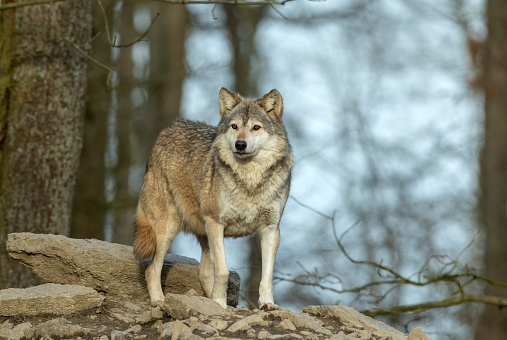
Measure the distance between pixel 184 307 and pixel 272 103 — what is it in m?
2.44

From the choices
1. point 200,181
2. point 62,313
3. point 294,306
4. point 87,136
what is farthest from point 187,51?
point 62,313

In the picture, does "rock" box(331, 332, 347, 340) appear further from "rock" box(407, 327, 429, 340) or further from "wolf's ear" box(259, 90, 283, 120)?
"wolf's ear" box(259, 90, 283, 120)

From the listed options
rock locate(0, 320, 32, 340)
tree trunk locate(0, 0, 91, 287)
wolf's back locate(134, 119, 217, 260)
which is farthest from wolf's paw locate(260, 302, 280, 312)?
tree trunk locate(0, 0, 91, 287)

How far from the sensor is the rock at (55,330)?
557 cm

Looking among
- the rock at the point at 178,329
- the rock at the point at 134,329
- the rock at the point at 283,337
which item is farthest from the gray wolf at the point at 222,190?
the rock at the point at 178,329

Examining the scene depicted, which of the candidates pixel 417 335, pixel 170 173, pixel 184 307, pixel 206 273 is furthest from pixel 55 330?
pixel 417 335

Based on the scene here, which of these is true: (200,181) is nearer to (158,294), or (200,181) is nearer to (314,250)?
(158,294)

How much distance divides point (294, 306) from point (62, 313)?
894 cm

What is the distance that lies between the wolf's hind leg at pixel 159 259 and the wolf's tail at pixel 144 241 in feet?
0.20

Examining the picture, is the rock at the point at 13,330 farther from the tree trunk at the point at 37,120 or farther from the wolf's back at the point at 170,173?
the tree trunk at the point at 37,120

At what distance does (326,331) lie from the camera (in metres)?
5.73

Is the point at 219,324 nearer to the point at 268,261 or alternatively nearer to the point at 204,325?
the point at 204,325

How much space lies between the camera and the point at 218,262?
6609 millimetres

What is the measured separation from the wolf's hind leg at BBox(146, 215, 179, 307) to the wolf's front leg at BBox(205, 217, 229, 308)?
797 millimetres
